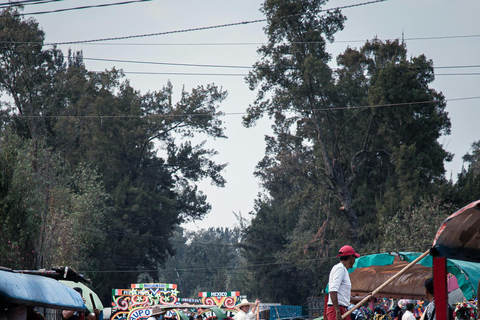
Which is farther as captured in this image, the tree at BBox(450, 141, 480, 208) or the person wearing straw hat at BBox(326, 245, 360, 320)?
the tree at BBox(450, 141, 480, 208)

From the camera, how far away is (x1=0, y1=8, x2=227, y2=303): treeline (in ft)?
134

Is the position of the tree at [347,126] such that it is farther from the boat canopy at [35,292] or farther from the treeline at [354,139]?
the boat canopy at [35,292]

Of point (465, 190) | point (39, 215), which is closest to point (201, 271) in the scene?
point (465, 190)

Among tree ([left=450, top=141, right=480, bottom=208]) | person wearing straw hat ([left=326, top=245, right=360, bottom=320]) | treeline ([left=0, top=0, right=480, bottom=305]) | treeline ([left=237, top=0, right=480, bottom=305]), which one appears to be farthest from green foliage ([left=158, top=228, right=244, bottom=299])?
person wearing straw hat ([left=326, top=245, right=360, bottom=320])

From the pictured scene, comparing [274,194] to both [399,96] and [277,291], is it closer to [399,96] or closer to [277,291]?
[277,291]

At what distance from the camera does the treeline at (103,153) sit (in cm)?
4072

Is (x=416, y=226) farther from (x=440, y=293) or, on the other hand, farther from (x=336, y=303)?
(x=440, y=293)

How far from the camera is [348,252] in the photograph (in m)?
7.35

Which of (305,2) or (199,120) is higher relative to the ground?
(305,2)

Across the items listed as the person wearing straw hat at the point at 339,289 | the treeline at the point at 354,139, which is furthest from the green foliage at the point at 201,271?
the person wearing straw hat at the point at 339,289

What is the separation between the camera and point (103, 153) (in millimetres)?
50875

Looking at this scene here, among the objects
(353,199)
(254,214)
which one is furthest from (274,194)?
(353,199)

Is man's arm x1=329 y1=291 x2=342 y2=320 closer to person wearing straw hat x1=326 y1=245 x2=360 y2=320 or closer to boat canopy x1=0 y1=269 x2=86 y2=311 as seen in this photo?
person wearing straw hat x1=326 y1=245 x2=360 y2=320

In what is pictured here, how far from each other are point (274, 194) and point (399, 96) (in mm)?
21573
